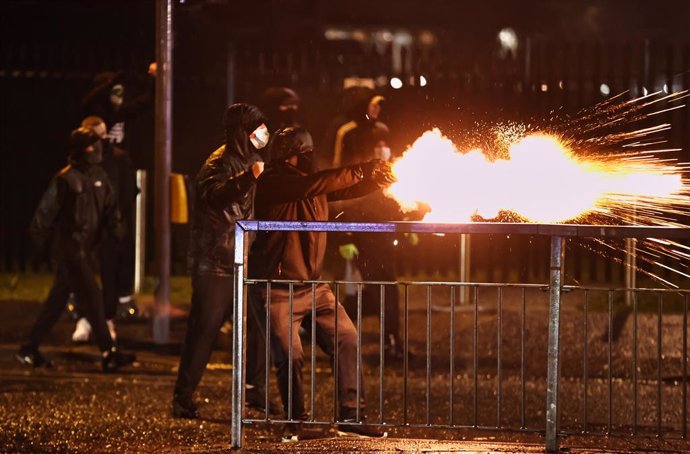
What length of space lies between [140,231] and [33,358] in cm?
341

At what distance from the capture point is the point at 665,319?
40.2ft

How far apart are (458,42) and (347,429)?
55.5 ft

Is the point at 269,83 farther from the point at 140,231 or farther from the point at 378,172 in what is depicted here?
the point at 378,172

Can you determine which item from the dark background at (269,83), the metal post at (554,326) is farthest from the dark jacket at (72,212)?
the metal post at (554,326)

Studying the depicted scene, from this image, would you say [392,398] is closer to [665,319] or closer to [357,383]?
[357,383]

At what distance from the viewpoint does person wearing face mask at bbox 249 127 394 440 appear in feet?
26.8

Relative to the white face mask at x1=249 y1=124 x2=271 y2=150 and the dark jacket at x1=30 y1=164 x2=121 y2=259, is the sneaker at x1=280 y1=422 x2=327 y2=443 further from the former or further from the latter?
the dark jacket at x1=30 y1=164 x2=121 y2=259

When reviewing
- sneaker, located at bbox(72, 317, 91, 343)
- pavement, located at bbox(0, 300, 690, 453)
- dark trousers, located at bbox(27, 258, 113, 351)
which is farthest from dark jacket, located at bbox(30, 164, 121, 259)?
sneaker, located at bbox(72, 317, 91, 343)

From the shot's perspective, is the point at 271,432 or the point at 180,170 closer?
the point at 271,432

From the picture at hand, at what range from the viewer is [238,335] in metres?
7.39

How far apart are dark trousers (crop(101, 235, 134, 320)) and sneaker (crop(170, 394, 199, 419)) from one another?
299cm

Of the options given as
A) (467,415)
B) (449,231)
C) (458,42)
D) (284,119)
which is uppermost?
(458,42)

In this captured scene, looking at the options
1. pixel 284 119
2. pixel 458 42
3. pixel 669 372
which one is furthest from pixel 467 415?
pixel 458 42

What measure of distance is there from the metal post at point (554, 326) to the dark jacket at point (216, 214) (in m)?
2.58
